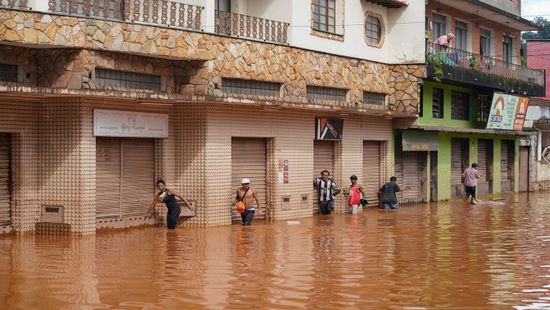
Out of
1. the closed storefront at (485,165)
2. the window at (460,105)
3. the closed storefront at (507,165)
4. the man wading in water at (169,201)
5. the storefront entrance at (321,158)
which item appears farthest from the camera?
the closed storefront at (507,165)

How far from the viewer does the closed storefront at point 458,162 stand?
1506 inches

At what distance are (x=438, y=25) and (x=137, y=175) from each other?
1777 centimetres

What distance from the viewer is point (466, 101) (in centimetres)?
3906

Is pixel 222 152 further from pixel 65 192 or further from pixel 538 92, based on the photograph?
pixel 538 92

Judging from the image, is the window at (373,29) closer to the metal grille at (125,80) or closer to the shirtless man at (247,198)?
the shirtless man at (247,198)

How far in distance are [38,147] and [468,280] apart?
11.1m

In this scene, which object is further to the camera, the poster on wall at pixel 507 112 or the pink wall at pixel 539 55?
the pink wall at pixel 539 55

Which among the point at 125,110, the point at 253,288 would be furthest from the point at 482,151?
the point at 253,288

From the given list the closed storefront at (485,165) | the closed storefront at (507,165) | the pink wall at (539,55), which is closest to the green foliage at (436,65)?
the closed storefront at (485,165)

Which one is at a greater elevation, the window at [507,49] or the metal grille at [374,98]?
the window at [507,49]

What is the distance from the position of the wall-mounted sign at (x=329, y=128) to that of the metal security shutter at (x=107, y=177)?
782 centimetres

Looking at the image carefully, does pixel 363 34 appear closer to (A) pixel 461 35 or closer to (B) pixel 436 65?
(B) pixel 436 65

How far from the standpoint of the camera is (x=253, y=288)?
13.1 m

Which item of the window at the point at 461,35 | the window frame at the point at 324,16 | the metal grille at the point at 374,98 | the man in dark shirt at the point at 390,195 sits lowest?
the man in dark shirt at the point at 390,195
